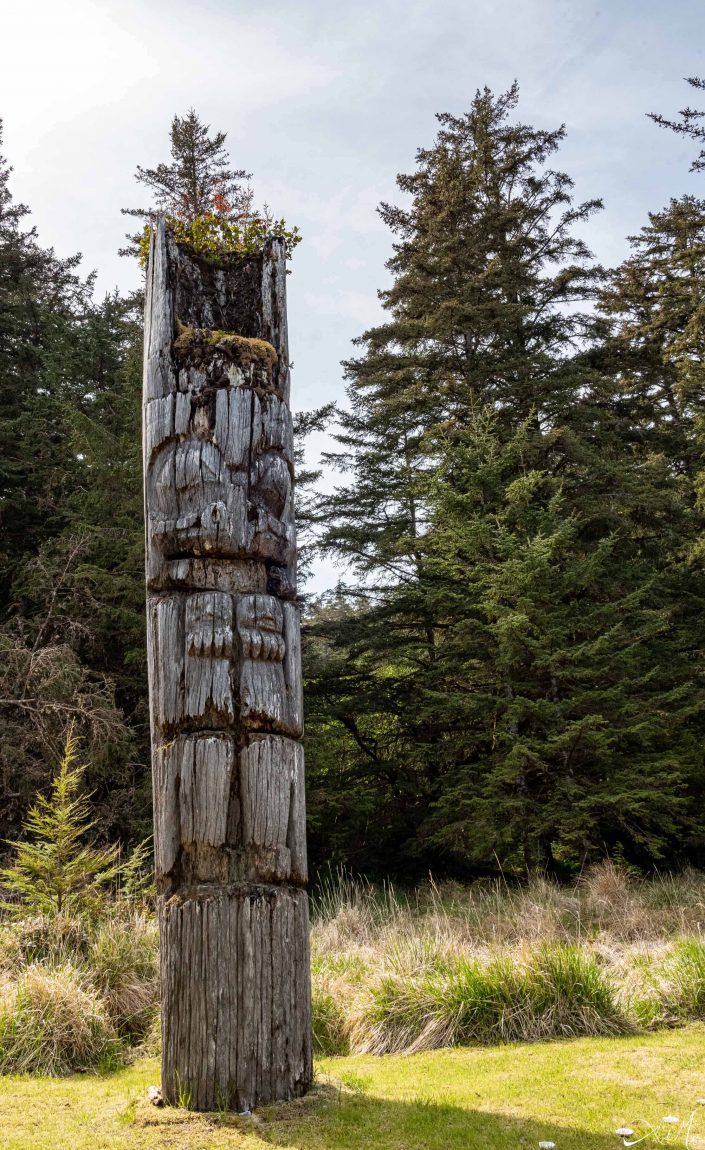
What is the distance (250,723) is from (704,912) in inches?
289

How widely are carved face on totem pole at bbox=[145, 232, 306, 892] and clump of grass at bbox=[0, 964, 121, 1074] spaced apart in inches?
97.8

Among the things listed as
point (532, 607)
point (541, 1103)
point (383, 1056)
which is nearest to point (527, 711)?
point (532, 607)

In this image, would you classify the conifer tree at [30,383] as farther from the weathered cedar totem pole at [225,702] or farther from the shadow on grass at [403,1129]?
the shadow on grass at [403,1129]

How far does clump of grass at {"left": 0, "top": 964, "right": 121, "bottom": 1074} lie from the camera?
579 cm

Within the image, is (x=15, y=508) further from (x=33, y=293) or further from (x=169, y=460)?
(x=169, y=460)

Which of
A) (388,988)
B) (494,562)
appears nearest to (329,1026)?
(388,988)

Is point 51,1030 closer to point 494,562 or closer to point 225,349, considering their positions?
point 225,349

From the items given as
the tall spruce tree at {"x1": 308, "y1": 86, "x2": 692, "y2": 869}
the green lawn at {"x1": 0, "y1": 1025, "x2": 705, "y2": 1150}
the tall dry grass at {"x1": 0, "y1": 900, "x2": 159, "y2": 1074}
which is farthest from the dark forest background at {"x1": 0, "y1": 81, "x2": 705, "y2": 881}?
the green lawn at {"x1": 0, "y1": 1025, "x2": 705, "y2": 1150}

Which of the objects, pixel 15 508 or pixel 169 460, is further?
pixel 15 508

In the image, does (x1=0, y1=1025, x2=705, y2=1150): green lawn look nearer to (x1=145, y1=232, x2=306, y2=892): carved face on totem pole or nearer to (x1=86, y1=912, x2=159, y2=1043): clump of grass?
(x1=86, y1=912, x2=159, y2=1043): clump of grass

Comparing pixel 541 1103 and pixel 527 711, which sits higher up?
pixel 527 711

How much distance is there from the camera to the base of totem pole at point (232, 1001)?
4.12 meters

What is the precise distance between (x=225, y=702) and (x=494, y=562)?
34.5 ft

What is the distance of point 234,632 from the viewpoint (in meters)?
4.70
